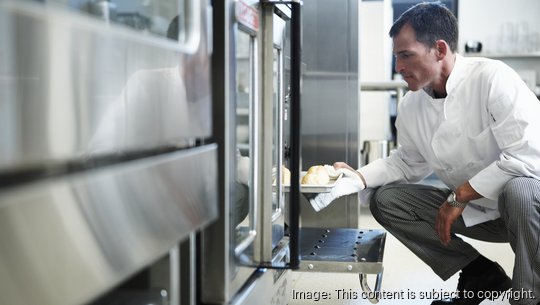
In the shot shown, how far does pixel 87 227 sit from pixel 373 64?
4.84 metres

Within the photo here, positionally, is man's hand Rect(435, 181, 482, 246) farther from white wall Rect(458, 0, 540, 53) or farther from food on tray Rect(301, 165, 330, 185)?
white wall Rect(458, 0, 540, 53)

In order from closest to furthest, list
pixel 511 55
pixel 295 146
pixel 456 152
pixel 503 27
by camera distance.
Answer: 1. pixel 295 146
2. pixel 456 152
3. pixel 511 55
4. pixel 503 27

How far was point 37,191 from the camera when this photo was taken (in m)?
0.52

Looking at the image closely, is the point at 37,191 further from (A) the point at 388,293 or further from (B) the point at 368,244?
(A) the point at 388,293

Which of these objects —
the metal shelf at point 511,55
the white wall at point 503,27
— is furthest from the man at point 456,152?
the white wall at point 503,27

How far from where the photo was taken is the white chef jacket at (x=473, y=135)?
200 cm

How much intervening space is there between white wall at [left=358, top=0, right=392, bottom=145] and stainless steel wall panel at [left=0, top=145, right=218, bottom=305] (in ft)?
14.6

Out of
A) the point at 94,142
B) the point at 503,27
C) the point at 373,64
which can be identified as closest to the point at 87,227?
the point at 94,142

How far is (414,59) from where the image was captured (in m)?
2.27

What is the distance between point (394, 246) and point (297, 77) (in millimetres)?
2426

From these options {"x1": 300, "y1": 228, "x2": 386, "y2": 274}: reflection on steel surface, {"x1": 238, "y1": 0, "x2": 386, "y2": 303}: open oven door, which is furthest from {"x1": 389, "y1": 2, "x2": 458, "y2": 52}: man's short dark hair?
{"x1": 238, "y1": 0, "x2": 386, "y2": 303}: open oven door

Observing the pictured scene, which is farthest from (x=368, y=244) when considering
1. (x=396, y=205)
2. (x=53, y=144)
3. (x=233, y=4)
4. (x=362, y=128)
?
(x=362, y=128)

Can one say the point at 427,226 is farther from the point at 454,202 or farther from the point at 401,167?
the point at 401,167

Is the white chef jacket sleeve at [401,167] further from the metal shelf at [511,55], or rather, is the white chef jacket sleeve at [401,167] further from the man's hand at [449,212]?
the metal shelf at [511,55]
